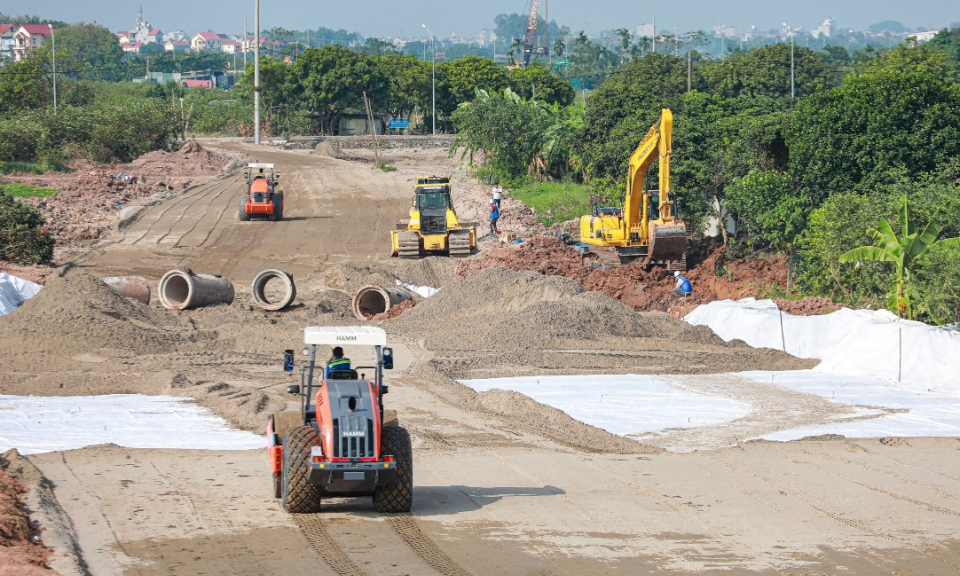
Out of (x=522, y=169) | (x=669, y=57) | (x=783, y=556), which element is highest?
(x=669, y=57)

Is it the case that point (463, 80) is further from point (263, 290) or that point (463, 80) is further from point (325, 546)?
point (325, 546)

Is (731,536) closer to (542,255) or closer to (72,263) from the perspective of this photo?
(542,255)

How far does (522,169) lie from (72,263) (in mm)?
26423

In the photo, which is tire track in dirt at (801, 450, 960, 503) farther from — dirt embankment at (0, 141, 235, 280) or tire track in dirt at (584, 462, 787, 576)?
dirt embankment at (0, 141, 235, 280)

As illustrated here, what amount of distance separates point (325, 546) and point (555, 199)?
1588 inches

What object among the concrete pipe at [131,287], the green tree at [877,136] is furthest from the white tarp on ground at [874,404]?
the concrete pipe at [131,287]

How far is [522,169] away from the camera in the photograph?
58156mm

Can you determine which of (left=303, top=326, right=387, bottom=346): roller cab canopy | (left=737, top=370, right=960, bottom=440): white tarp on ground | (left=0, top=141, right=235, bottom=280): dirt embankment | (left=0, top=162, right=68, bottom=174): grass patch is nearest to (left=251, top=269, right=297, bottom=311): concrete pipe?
(left=0, top=141, right=235, bottom=280): dirt embankment

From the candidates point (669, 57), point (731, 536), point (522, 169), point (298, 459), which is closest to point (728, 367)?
point (731, 536)

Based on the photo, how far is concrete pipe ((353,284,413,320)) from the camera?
2937 cm

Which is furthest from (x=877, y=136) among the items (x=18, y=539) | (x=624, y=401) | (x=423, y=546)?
(x=18, y=539)

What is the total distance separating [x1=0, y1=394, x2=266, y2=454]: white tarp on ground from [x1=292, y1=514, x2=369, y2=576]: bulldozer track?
4144 millimetres

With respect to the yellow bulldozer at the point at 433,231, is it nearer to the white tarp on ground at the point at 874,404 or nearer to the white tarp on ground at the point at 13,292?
the white tarp on ground at the point at 13,292

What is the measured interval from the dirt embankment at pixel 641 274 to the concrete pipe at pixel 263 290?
6.13 meters
